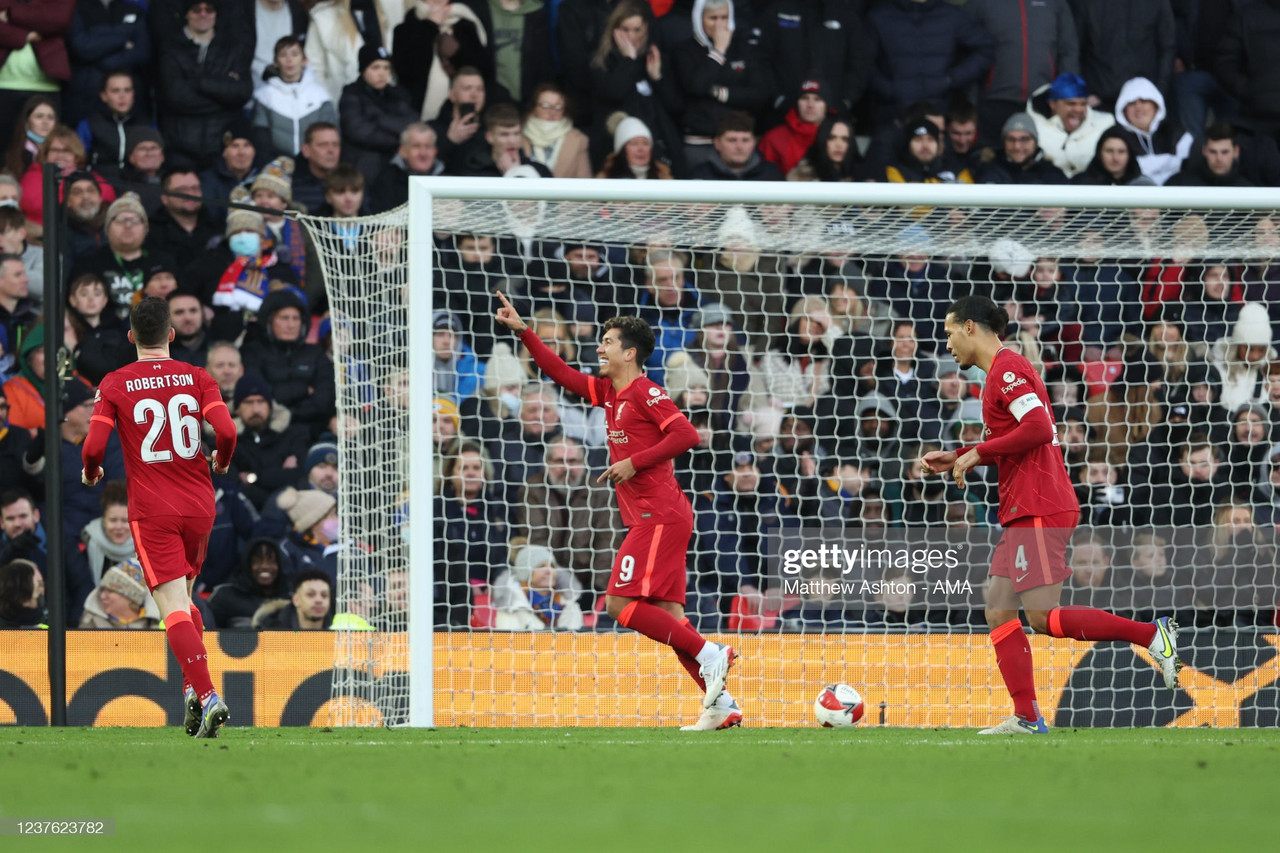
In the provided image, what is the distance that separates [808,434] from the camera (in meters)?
9.80

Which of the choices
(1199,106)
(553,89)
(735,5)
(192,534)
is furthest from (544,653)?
(1199,106)

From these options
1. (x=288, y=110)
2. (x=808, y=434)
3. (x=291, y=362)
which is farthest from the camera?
(x=288, y=110)

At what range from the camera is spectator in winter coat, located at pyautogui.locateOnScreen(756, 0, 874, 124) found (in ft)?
37.8

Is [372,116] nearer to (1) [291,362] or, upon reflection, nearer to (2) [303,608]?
(1) [291,362]

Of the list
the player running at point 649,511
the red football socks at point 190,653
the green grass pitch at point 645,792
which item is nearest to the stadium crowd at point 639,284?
the player running at point 649,511

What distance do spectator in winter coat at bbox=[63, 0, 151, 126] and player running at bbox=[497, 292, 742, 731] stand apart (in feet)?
16.4

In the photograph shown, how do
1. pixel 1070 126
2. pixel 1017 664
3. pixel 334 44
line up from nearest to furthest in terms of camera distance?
pixel 1017 664, pixel 334 44, pixel 1070 126

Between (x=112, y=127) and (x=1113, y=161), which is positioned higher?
(x=112, y=127)

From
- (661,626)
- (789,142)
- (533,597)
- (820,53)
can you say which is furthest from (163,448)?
(820,53)

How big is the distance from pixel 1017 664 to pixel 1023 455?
0.87 metres

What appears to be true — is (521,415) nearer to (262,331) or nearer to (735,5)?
(262,331)

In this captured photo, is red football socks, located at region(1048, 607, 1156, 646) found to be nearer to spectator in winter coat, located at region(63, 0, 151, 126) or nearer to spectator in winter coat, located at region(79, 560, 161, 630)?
spectator in winter coat, located at region(79, 560, 161, 630)

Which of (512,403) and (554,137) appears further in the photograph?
(554,137)

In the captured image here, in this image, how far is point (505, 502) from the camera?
9.43 meters
